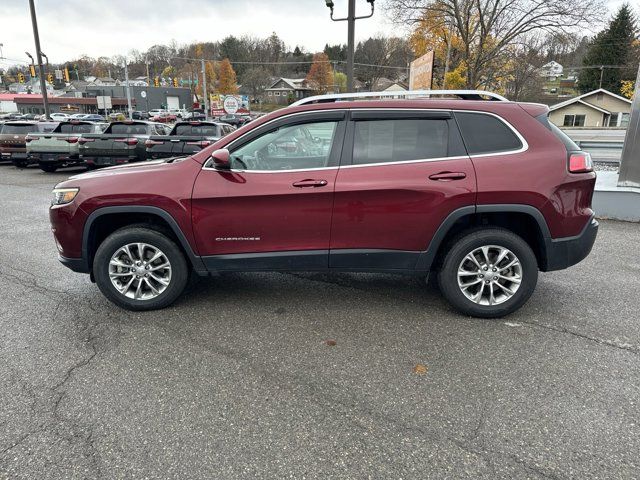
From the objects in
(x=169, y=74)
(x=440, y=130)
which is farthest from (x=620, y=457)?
(x=169, y=74)

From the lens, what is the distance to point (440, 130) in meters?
3.72

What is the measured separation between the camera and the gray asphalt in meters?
2.28

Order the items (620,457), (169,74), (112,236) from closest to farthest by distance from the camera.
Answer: (620,457) < (112,236) < (169,74)

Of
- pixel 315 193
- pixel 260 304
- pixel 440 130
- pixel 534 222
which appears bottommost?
pixel 260 304

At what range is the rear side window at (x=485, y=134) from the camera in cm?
367

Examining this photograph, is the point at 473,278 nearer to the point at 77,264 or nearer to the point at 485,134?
the point at 485,134

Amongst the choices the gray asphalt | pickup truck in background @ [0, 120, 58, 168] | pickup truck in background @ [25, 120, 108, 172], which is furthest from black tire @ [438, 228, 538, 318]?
pickup truck in background @ [0, 120, 58, 168]

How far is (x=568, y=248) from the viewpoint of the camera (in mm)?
3717

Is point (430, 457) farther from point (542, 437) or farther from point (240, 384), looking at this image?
point (240, 384)

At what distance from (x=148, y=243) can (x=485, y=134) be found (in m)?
3.02

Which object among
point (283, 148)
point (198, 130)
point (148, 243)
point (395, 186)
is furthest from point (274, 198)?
point (198, 130)

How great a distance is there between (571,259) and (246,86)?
95096mm

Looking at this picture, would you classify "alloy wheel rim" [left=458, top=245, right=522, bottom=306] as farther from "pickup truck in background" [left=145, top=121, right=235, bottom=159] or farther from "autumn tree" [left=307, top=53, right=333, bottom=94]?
"autumn tree" [left=307, top=53, right=333, bottom=94]

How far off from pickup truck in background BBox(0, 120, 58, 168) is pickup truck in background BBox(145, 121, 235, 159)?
19.4 ft
